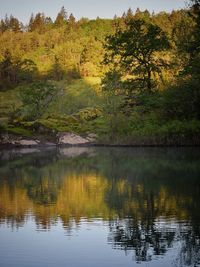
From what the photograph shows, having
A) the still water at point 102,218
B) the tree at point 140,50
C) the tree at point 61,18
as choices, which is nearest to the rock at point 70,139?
the tree at point 140,50

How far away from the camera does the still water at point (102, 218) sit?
31.6ft

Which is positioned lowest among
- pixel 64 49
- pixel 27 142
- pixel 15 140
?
pixel 27 142

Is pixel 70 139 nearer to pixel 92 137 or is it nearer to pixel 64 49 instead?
pixel 92 137

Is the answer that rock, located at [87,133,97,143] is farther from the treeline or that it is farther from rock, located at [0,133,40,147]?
the treeline

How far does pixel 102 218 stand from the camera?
43.4 feet

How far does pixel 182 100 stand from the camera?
4462 centimetres

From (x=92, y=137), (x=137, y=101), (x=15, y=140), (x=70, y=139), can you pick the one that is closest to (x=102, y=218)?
(x=92, y=137)

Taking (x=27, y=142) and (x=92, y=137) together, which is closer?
(x=92, y=137)

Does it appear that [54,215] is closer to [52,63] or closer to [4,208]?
[4,208]

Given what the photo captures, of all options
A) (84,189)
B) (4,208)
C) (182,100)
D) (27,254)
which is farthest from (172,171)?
(182,100)

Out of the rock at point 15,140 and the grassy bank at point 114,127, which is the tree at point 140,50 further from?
the rock at point 15,140

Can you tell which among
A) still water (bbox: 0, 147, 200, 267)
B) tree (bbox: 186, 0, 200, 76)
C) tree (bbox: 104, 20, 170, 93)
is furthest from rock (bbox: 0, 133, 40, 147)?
still water (bbox: 0, 147, 200, 267)

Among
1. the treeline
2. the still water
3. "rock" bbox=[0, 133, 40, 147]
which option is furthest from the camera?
the treeline

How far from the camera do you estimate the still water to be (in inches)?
379
